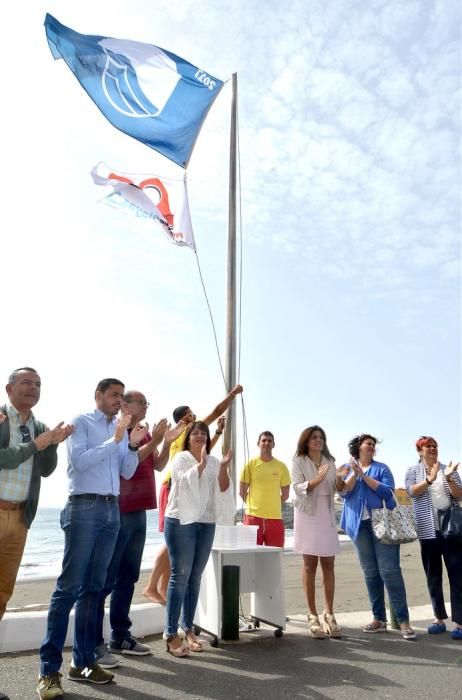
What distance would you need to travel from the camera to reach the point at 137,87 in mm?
7594

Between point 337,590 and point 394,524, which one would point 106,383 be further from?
point 337,590

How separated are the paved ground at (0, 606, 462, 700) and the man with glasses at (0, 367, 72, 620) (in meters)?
0.84

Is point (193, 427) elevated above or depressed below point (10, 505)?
above

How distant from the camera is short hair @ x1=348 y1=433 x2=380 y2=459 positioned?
647 centimetres

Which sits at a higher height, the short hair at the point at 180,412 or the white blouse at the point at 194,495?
the short hair at the point at 180,412

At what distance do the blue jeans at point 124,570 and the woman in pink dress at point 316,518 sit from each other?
5.79ft

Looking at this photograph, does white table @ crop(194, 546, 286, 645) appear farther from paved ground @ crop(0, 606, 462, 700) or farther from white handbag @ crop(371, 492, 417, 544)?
white handbag @ crop(371, 492, 417, 544)

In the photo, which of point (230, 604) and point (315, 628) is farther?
point (315, 628)

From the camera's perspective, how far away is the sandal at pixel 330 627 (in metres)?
5.46

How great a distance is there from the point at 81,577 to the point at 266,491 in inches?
135

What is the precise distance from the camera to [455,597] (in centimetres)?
579

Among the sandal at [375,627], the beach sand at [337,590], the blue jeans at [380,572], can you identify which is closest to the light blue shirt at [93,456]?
the blue jeans at [380,572]

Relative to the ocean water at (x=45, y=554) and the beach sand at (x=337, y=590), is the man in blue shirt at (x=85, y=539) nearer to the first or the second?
the beach sand at (x=337, y=590)

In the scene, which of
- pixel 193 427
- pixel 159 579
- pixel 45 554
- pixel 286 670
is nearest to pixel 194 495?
pixel 193 427
